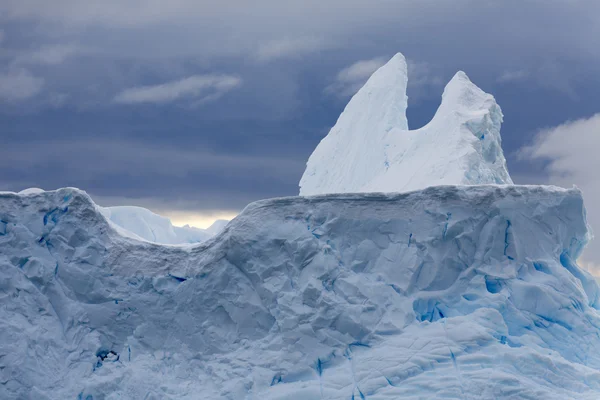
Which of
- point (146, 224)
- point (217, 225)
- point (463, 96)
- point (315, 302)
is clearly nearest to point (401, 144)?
point (463, 96)

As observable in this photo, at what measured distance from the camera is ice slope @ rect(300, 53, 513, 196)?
20.1 m

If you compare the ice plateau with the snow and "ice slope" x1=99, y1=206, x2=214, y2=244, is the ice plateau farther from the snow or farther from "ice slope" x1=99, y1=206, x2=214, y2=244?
the snow

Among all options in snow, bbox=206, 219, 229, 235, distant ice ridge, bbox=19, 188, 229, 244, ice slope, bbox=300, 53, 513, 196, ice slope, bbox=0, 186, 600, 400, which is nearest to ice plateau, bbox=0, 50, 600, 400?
ice slope, bbox=0, 186, 600, 400

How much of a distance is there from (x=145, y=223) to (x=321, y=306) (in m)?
10.7

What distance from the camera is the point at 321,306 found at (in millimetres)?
12836

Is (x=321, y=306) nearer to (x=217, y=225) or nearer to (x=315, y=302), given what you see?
(x=315, y=302)

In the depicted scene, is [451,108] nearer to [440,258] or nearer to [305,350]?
[440,258]

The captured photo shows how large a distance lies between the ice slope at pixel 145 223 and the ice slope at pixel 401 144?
13.7 ft

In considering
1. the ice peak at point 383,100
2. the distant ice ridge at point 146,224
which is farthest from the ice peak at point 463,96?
the distant ice ridge at point 146,224

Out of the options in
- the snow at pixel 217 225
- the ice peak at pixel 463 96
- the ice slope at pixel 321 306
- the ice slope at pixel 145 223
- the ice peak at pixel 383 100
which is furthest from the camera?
the snow at pixel 217 225

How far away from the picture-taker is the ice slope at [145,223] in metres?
22.2

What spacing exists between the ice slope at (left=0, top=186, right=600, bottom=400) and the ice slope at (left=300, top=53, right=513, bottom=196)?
18.7ft

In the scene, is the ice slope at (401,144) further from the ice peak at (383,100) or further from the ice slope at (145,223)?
the ice slope at (145,223)

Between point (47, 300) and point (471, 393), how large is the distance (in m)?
6.92
